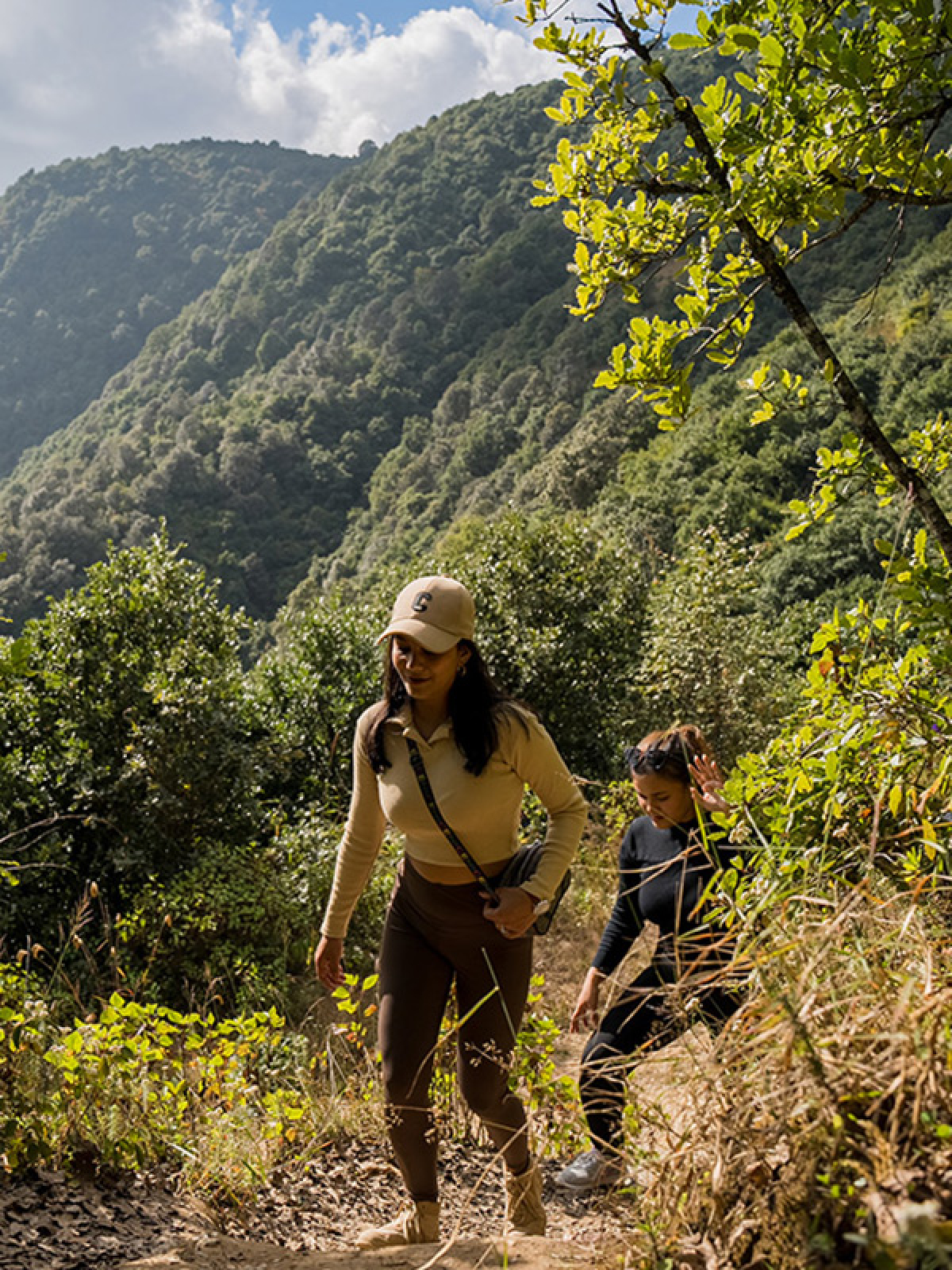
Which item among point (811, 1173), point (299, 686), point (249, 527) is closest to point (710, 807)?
point (811, 1173)

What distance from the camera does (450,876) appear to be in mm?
2523

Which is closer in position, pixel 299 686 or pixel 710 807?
pixel 710 807

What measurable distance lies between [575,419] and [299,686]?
164 feet

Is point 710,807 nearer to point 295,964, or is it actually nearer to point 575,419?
point 295,964

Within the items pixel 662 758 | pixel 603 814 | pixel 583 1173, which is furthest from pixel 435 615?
pixel 603 814

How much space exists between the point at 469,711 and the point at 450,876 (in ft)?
1.44

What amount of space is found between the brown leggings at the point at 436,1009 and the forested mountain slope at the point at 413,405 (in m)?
21.1

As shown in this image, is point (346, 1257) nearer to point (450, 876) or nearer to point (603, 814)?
point (450, 876)

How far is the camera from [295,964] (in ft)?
24.7

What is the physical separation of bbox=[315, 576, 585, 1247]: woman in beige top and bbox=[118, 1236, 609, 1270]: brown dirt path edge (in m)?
0.20

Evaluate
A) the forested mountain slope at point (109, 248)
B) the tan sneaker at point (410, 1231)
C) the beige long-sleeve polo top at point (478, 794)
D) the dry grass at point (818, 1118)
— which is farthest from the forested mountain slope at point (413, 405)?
the forested mountain slope at point (109, 248)

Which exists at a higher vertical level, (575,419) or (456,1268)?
(575,419)

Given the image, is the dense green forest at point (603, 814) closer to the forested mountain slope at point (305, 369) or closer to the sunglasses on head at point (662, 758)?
the sunglasses on head at point (662, 758)

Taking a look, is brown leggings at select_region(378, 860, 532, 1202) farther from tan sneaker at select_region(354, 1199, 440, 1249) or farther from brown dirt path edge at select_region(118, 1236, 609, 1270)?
brown dirt path edge at select_region(118, 1236, 609, 1270)
